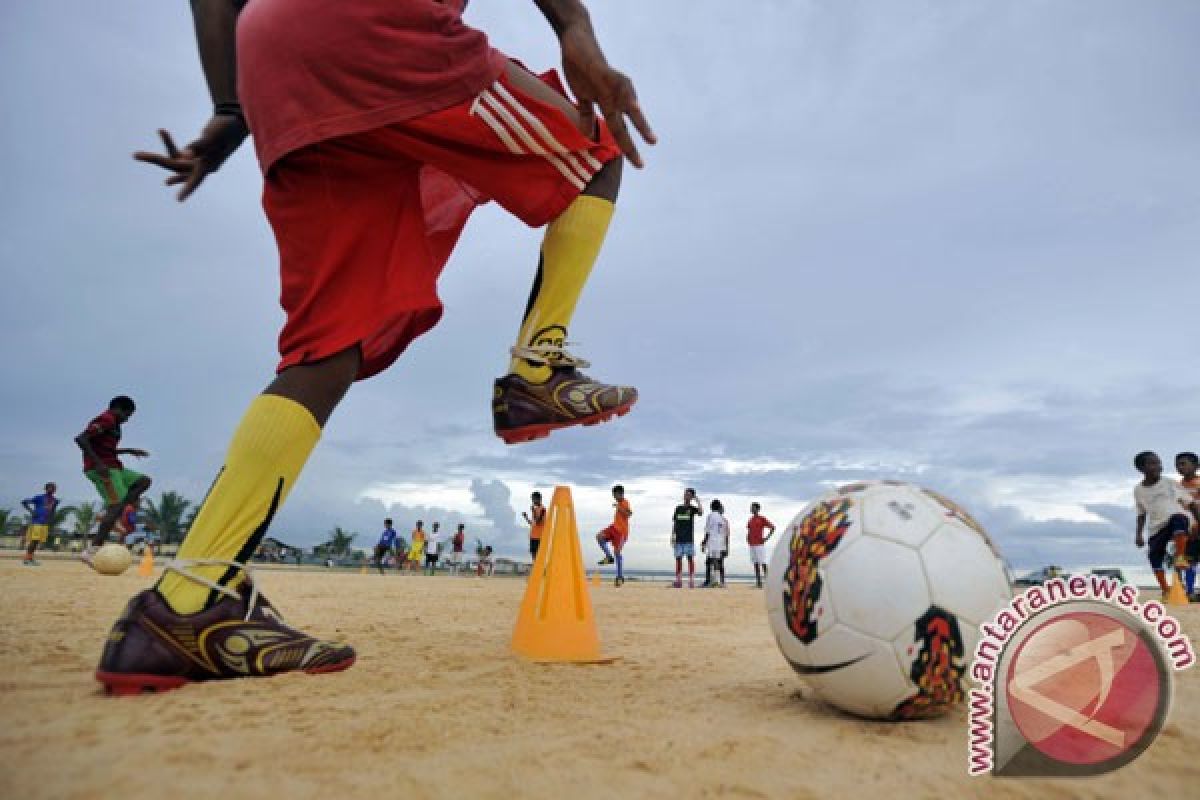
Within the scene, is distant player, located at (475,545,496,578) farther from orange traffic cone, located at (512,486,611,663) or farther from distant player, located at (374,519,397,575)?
orange traffic cone, located at (512,486,611,663)

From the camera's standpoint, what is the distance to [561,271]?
2.67m

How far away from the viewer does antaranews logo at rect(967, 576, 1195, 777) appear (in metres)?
1.56

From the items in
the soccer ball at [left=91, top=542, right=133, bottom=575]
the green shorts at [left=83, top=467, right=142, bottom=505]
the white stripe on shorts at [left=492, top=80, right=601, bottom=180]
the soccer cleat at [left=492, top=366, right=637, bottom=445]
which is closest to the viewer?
the white stripe on shorts at [left=492, top=80, right=601, bottom=180]

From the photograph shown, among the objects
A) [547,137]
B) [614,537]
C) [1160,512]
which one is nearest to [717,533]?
[614,537]

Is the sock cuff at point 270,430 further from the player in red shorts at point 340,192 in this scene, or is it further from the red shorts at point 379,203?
the red shorts at point 379,203

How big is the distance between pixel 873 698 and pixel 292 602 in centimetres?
537

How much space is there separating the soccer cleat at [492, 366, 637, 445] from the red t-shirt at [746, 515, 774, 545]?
42.3 feet

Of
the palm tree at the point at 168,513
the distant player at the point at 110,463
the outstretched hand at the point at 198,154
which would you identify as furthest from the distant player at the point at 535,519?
the palm tree at the point at 168,513

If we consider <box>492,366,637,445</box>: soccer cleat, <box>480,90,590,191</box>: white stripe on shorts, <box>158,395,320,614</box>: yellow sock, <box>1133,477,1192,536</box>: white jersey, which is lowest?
<box>158,395,320,614</box>: yellow sock

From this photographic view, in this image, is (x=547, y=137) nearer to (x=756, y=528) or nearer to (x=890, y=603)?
(x=890, y=603)

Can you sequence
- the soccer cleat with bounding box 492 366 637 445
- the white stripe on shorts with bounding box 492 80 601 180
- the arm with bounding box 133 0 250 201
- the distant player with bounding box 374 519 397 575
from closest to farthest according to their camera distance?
the white stripe on shorts with bounding box 492 80 601 180 < the arm with bounding box 133 0 250 201 < the soccer cleat with bounding box 492 366 637 445 < the distant player with bounding box 374 519 397 575

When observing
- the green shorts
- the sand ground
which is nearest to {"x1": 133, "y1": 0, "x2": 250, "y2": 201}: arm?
the sand ground

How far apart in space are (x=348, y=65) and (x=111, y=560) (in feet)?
27.9

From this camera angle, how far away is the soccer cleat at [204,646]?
1.91 meters
